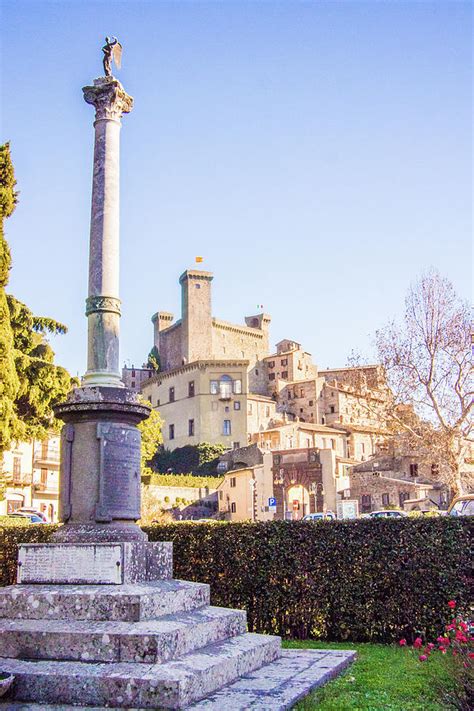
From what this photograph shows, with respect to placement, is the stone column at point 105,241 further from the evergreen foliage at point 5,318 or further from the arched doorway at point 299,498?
the arched doorway at point 299,498

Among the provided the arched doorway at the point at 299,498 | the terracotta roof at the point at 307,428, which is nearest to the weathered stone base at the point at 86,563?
the arched doorway at the point at 299,498

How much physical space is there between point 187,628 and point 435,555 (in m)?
4.98

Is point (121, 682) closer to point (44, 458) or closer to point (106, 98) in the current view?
point (106, 98)

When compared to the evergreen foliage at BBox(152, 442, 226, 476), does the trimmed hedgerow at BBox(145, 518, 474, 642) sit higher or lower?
lower

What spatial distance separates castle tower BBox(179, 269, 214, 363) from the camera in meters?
102

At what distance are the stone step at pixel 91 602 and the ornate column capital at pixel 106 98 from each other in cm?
665

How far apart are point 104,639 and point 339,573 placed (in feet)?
17.5

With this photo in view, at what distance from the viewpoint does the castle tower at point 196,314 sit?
102 meters

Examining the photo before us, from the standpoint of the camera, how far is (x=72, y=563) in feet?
26.7

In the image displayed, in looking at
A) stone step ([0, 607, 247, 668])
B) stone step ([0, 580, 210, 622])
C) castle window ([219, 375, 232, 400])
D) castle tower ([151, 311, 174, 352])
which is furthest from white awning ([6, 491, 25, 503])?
castle tower ([151, 311, 174, 352])

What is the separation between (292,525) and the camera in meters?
12.0

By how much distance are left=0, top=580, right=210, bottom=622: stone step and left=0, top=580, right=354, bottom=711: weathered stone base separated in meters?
0.01

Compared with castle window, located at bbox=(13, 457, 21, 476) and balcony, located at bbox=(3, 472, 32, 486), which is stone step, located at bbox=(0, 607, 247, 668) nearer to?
balcony, located at bbox=(3, 472, 32, 486)

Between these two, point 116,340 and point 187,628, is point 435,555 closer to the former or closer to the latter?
point 187,628
